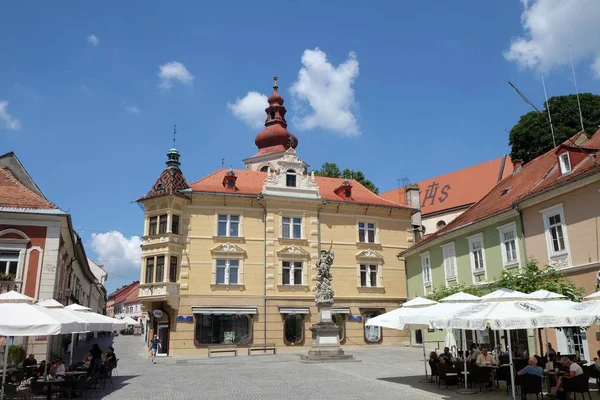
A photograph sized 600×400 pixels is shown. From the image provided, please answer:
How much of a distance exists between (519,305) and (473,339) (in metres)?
15.3

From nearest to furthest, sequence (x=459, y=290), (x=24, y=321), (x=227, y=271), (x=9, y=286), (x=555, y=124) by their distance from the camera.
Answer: (x=24, y=321), (x=9, y=286), (x=459, y=290), (x=227, y=271), (x=555, y=124)

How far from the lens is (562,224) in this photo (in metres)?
19.7

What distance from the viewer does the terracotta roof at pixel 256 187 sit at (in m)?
34.5

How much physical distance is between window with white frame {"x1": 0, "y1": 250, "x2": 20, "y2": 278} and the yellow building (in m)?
9.88

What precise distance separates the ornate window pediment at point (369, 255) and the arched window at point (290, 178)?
6.93 metres

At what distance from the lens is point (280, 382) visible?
16.4m

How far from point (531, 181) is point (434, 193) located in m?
30.3

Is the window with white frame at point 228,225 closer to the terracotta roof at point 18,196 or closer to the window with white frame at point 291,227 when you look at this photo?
the window with white frame at point 291,227

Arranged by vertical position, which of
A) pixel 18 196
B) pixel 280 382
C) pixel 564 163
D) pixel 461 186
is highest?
pixel 461 186

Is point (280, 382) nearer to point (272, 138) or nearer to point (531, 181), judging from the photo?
point (531, 181)

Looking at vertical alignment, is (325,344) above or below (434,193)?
below

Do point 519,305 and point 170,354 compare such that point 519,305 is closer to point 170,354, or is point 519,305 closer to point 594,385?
point 594,385

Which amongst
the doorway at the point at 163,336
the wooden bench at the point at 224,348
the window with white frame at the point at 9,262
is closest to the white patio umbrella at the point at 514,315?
the window with white frame at the point at 9,262

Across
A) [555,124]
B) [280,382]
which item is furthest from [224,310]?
[555,124]
